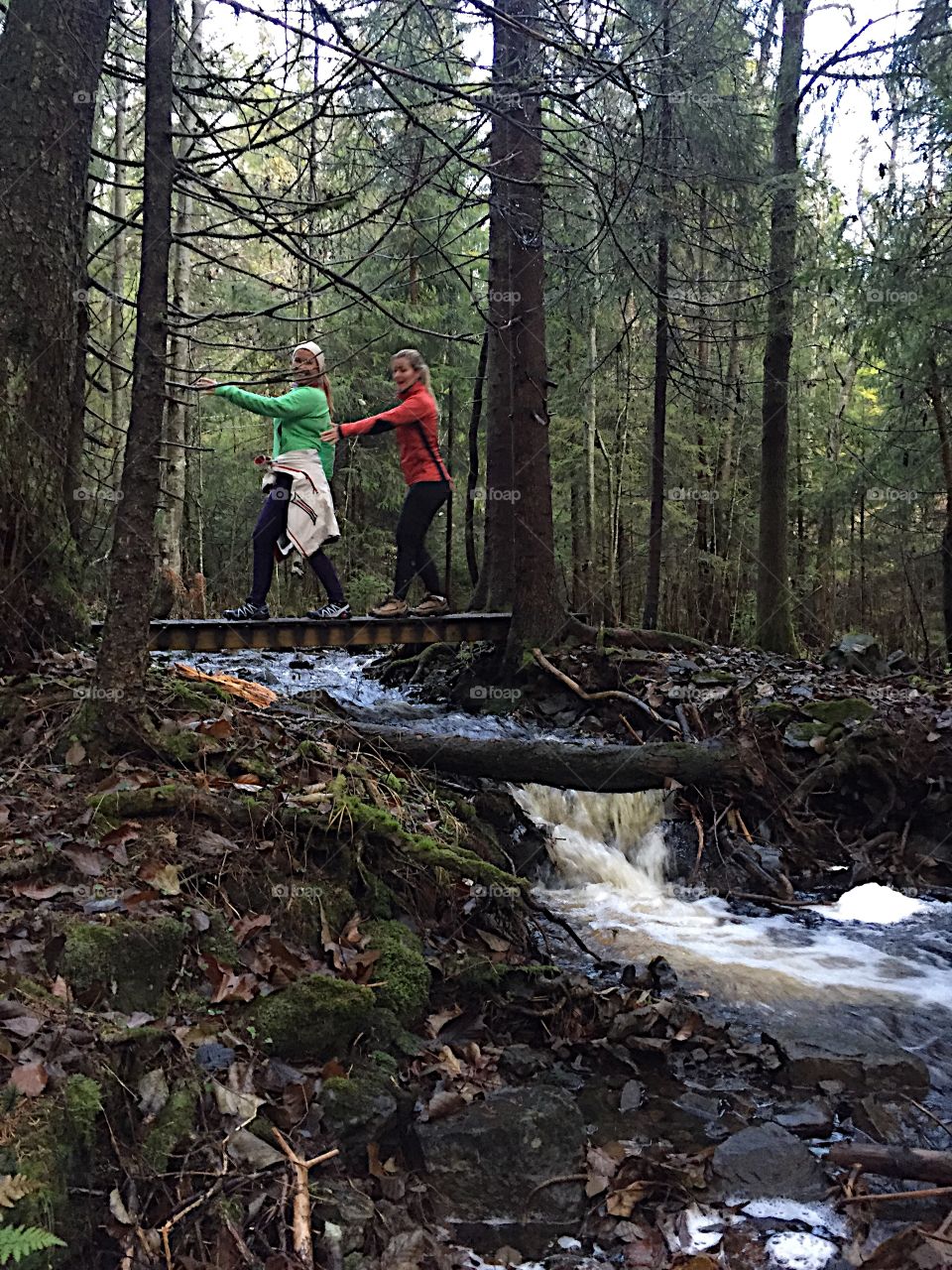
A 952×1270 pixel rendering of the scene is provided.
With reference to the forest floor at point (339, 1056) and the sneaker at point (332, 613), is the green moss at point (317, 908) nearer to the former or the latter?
the forest floor at point (339, 1056)

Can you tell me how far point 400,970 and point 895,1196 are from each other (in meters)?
1.99

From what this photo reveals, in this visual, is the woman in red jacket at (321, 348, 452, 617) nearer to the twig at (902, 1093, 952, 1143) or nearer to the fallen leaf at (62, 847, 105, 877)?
the fallen leaf at (62, 847, 105, 877)

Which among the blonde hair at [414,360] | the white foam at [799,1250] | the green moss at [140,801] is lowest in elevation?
the white foam at [799,1250]

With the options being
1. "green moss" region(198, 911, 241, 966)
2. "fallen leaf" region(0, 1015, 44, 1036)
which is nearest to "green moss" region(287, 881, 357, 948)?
"green moss" region(198, 911, 241, 966)

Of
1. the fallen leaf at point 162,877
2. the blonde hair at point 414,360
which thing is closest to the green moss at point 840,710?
the blonde hair at point 414,360

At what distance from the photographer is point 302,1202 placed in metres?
2.62

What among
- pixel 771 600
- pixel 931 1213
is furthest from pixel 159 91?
pixel 771 600

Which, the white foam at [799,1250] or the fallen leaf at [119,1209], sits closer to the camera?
the fallen leaf at [119,1209]

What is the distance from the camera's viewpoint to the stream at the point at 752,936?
4590mm

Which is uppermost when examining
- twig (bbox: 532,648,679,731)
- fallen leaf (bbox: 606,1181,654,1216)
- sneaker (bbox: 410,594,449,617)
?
sneaker (bbox: 410,594,449,617)

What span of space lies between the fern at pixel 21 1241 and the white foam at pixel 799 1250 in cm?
214

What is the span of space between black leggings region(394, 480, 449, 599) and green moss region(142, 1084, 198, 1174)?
587 centimetres

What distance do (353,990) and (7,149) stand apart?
16.2ft

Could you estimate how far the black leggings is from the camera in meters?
8.27
